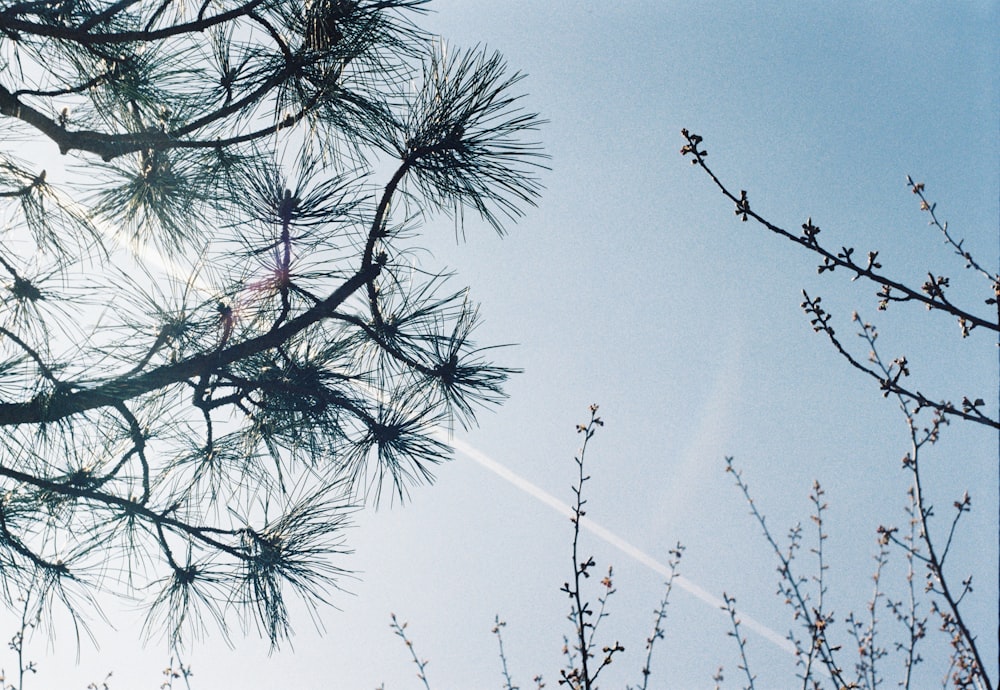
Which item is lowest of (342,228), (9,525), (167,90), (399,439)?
(9,525)

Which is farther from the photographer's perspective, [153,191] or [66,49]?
[153,191]

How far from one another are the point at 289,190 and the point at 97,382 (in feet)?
2.11

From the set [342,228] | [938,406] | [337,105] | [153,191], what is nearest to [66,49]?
[153,191]

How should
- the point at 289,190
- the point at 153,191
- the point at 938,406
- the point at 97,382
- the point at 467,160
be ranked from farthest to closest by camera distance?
the point at 153,191, the point at 467,160, the point at 289,190, the point at 97,382, the point at 938,406

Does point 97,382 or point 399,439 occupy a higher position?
point 399,439

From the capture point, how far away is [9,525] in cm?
173

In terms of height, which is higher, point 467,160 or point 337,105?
point 337,105

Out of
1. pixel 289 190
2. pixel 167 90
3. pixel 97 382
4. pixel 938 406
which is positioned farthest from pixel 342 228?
pixel 938 406

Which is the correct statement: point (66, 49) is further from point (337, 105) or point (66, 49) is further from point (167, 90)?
point (337, 105)

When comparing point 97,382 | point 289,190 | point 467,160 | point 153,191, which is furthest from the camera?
point 153,191

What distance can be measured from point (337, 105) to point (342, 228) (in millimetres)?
404

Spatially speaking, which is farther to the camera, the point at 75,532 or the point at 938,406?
the point at 75,532

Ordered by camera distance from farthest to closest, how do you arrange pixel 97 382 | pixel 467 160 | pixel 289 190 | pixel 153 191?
pixel 153 191, pixel 467 160, pixel 289 190, pixel 97 382

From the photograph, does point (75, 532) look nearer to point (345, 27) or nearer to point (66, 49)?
point (66, 49)
